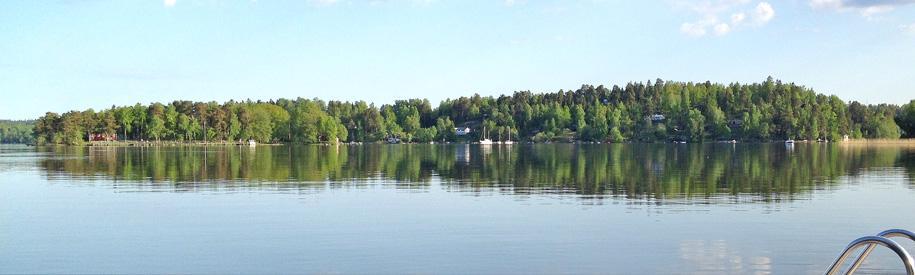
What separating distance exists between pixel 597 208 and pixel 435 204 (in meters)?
6.54

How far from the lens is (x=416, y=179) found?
50656 millimetres

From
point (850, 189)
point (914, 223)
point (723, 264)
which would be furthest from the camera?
point (850, 189)

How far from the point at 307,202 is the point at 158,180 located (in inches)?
772

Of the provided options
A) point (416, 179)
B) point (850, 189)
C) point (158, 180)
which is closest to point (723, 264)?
point (850, 189)

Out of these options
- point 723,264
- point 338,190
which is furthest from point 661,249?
point 338,190

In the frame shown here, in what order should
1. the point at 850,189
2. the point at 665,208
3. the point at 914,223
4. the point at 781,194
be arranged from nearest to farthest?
the point at 914,223 < the point at 665,208 < the point at 781,194 < the point at 850,189

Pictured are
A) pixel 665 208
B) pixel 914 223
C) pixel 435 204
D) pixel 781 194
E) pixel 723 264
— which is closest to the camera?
pixel 723 264

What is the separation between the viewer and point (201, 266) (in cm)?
1928

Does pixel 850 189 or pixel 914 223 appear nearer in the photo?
pixel 914 223

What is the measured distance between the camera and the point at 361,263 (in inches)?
765

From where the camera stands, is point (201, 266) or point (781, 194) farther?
point (781, 194)

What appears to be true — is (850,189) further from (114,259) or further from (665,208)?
(114,259)

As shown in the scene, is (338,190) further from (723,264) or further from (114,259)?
(723,264)

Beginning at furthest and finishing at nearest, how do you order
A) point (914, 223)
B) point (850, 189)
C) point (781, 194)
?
point (850, 189)
point (781, 194)
point (914, 223)
